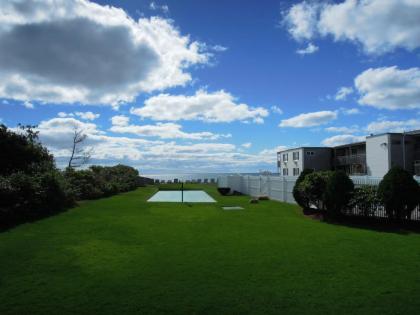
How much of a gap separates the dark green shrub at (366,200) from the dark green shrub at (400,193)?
2.03ft

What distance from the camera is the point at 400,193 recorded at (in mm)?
11539

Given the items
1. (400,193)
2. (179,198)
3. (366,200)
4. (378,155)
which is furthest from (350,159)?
(400,193)

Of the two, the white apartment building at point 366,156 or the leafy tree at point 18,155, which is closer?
the leafy tree at point 18,155

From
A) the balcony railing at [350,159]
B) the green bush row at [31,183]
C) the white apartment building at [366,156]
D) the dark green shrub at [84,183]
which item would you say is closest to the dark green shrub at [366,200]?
the green bush row at [31,183]

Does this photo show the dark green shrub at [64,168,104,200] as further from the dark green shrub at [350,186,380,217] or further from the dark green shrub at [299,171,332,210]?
the dark green shrub at [350,186,380,217]

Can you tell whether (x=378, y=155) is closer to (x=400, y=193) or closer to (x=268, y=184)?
(x=268, y=184)

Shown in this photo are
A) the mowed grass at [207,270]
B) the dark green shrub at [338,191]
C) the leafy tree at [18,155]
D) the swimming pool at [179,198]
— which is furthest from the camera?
the swimming pool at [179,198]

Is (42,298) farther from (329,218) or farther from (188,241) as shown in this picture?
(329,218)

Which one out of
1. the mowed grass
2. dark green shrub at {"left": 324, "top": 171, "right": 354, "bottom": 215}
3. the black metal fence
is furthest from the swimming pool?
the mowed grass

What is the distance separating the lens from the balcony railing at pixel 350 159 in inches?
1558

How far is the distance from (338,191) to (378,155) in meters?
25.7

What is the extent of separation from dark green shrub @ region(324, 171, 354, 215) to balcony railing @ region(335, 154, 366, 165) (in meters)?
28.3

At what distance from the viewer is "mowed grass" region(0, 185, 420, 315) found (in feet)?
16.1

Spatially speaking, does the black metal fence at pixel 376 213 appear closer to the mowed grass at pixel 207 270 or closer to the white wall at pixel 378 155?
the mowed grass at pixel 207 270
